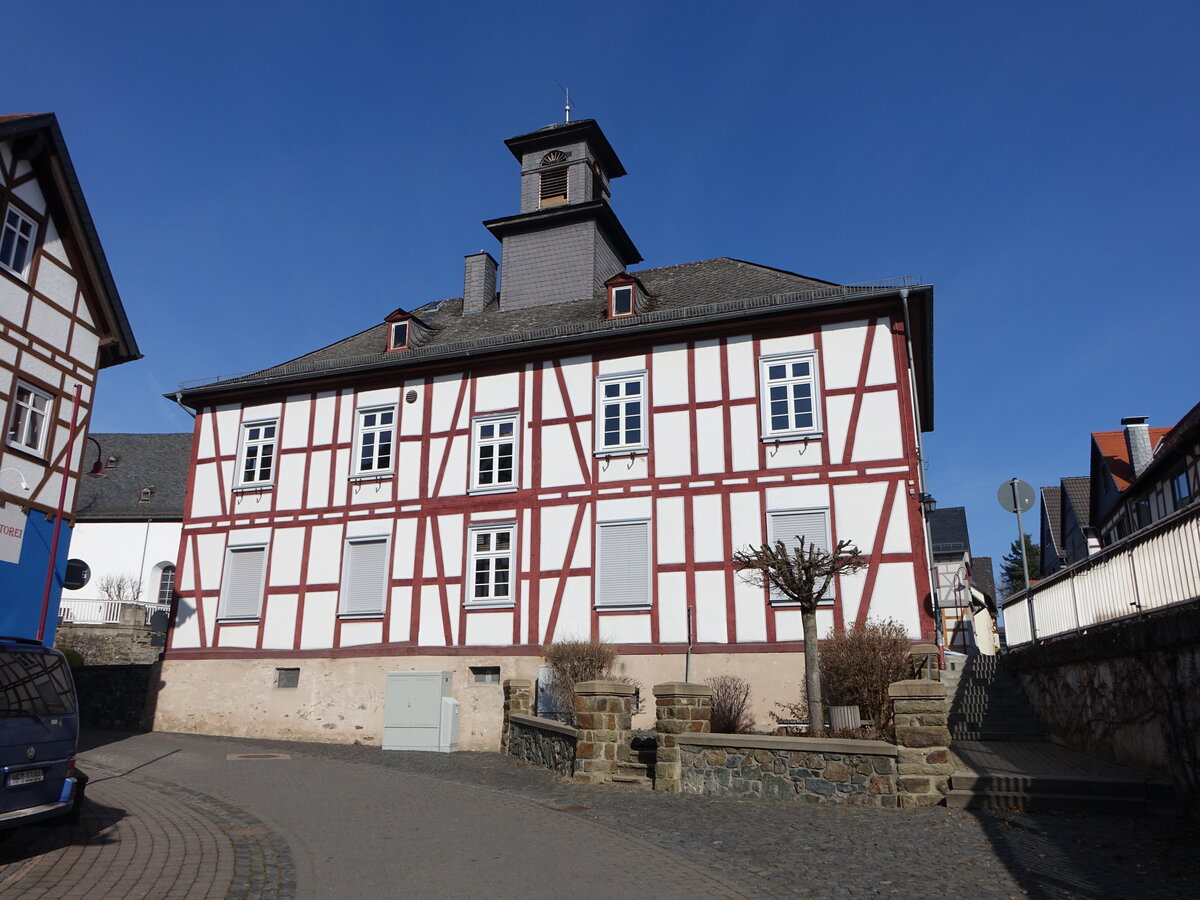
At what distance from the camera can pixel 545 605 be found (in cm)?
1950

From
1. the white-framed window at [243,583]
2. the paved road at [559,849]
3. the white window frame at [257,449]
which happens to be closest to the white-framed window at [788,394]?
the paved road at [559,849]

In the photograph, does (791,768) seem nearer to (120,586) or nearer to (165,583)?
(120,586)

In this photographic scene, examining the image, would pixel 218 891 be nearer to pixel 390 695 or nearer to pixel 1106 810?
pixel 1106 810

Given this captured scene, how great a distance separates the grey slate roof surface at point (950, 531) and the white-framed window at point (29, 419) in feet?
131

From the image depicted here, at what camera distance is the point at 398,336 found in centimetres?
2350

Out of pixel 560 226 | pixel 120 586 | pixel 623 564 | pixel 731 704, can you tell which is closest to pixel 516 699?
pixel 623 564

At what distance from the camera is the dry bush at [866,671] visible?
14.8 m

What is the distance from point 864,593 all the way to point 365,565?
1062cm

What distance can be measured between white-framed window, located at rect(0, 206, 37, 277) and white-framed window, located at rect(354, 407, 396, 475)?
763cm

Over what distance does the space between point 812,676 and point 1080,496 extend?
3781 cm

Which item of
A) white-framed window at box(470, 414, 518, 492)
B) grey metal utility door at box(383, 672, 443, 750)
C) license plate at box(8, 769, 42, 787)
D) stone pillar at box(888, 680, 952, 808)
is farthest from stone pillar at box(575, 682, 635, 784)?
white-framed window at box(470, 414, 518, 492)

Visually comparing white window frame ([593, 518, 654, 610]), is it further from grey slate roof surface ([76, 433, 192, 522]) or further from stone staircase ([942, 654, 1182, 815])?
grey slate roof surface ([76, 433, 192, 522])

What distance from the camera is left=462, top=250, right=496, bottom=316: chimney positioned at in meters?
26.2

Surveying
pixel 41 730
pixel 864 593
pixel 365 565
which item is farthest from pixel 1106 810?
pixel 365 565
